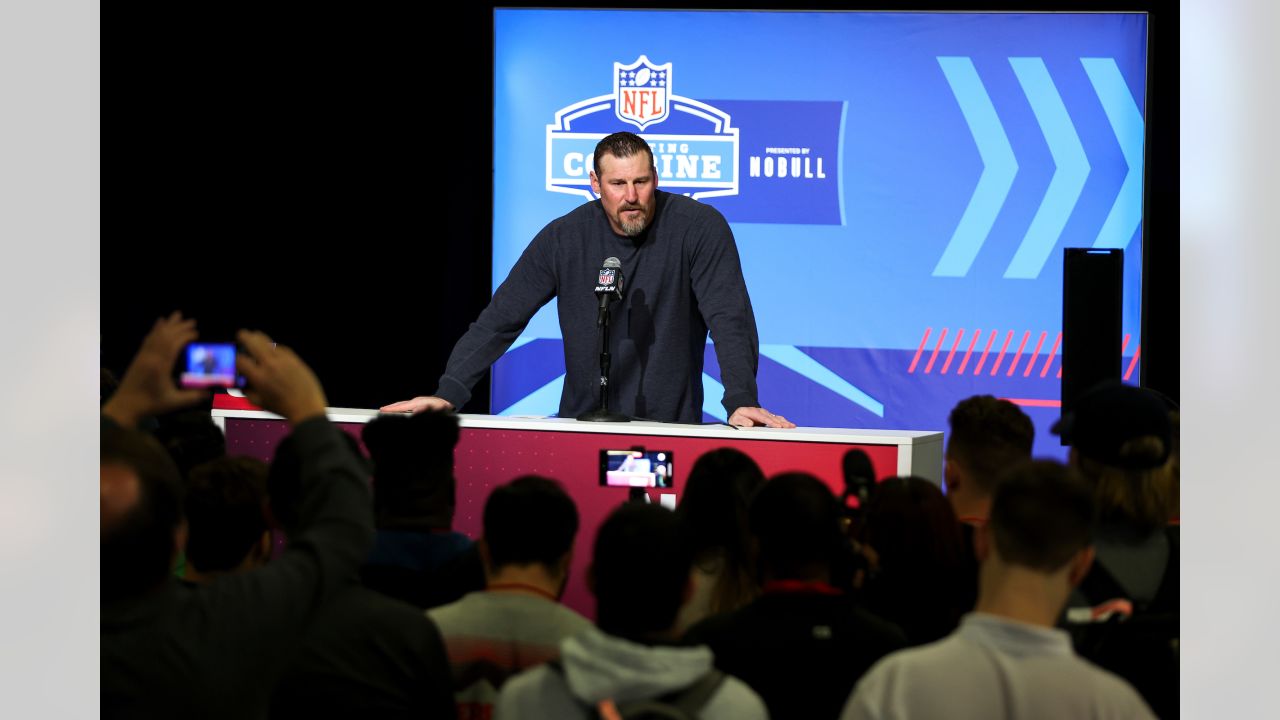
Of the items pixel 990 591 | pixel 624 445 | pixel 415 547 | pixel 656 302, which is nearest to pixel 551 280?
pixel 656 302

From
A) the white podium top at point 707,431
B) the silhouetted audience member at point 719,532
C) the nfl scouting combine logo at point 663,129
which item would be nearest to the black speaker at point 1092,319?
the white podium top at point 707,431

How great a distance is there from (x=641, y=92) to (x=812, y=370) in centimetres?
173

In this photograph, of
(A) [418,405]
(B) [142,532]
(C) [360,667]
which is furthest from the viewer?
(A) [418,405]

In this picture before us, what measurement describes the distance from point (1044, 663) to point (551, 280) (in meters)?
3.01

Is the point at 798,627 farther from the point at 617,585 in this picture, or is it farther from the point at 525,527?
the point at 525,527

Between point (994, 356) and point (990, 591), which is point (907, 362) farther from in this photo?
point (990, 591)

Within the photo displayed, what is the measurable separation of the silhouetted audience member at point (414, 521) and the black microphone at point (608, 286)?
133cm

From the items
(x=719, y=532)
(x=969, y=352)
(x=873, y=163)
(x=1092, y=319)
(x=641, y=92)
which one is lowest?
(x=719, y=532)

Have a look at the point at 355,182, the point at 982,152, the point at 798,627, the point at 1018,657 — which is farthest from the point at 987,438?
the point at 355,182

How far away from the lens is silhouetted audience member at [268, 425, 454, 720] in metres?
2.03

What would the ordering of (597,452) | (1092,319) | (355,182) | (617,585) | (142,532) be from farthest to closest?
1. (355,182)
2. (1092,319)
3. (597,452)
4. (617,585)
5. (142,532)

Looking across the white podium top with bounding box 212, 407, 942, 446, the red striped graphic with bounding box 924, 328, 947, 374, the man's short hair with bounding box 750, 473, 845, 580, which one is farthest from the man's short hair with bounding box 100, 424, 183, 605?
the red striped graphic with bounding box 924, 328, 947, 374

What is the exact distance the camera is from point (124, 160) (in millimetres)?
5938

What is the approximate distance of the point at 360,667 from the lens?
6.70 feet
